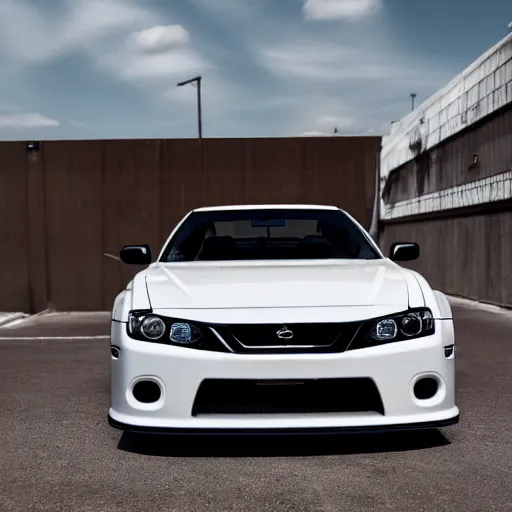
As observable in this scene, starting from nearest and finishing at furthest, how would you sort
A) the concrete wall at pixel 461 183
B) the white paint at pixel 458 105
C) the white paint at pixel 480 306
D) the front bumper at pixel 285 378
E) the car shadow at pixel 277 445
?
the front bumper at pixel 285 378, the car shadow at pixel 277 445, the white paint at pixel 480 306, the white paint at pixel 458 105, the concrete wall at pixel 461 183

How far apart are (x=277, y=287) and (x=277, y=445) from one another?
3.17ft

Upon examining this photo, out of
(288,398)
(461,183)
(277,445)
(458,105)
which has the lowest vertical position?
(277,445)

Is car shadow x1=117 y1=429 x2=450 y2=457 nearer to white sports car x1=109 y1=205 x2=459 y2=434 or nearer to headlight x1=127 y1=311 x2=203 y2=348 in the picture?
white sports car x1=109 y1=205 x2=459 y2=434

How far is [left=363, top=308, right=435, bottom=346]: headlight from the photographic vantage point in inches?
142

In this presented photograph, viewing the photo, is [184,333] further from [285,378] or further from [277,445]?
[277,445]

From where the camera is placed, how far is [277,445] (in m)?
4.11

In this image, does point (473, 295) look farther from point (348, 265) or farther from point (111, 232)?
point (348, 265)

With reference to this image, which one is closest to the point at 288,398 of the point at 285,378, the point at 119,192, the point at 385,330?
the point at 285,378

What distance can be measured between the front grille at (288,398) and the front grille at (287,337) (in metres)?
0.18

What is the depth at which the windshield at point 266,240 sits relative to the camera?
5242mm

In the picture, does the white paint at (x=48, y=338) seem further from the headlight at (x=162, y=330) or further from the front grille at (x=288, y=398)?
the front grille at (x=288, y=398)

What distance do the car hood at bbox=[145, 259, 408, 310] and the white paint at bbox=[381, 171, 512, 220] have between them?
30.0 ft

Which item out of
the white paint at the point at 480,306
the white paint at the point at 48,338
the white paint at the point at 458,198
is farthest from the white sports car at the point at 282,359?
the white paint at the point at 458,198

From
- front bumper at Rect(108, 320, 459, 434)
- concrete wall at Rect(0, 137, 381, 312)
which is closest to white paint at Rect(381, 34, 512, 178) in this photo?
concrete wall at Rect(0, 137, 381, 312)
